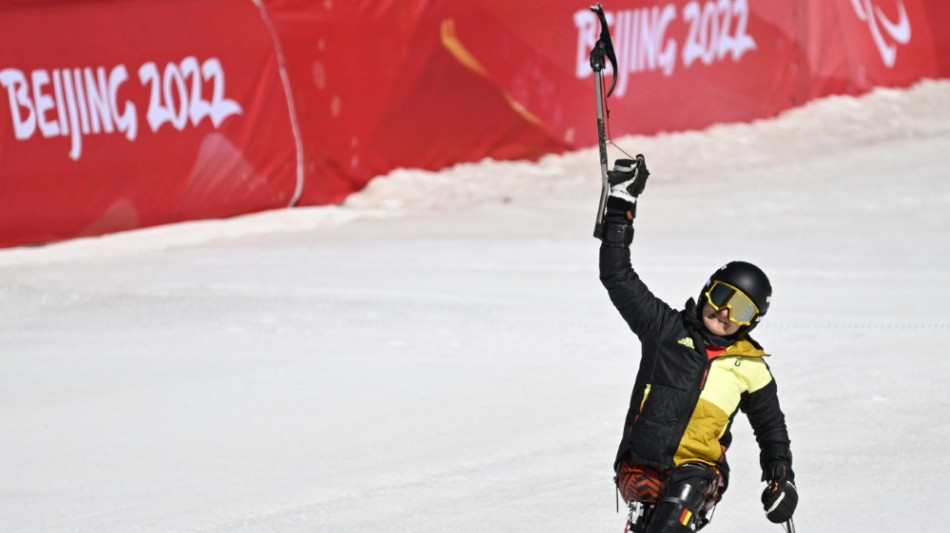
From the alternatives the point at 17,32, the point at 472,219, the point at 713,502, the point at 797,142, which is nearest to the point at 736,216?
the point at 472,219

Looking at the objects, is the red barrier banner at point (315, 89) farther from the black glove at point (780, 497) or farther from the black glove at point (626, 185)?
the black glove at point (780, 497)

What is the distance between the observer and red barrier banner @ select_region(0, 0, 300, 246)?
11.2 m

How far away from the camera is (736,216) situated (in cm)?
1302

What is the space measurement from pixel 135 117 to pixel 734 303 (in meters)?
8.04

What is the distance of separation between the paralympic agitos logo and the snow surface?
117 inches

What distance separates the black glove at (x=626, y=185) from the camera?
458cm

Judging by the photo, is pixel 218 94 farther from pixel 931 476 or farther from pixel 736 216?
pixel 931 476

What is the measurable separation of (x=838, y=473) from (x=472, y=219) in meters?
Result: 6.62

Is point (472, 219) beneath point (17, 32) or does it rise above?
beneath

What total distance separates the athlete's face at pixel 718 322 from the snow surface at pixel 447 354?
1.71 meters

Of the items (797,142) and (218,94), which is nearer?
(218,94)

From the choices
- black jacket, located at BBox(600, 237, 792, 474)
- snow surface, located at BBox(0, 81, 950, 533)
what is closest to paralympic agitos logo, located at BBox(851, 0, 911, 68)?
snow surface, located at BBox(0, 81, 950, 533)

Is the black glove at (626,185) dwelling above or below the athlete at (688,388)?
above

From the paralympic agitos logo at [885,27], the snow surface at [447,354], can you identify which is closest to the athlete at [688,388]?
the snow surface at [447,354]
